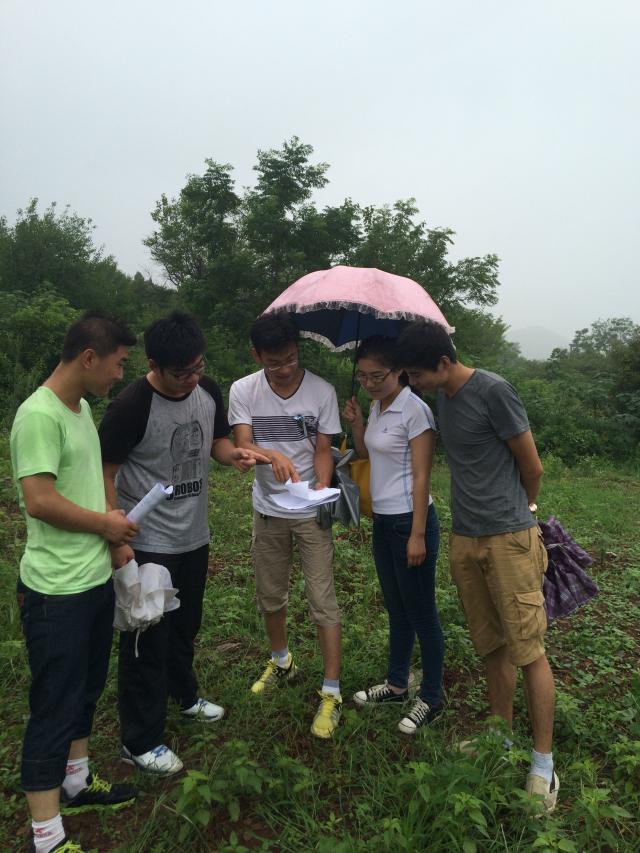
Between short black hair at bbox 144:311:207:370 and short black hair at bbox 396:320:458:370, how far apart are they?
0.80m

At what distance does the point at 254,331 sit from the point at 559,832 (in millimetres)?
2238

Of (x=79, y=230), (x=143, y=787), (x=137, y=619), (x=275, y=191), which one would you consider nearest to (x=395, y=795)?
(x=143, y=787)

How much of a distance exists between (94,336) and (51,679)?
3.85ft

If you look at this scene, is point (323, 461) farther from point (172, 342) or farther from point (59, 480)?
point (59, 480)

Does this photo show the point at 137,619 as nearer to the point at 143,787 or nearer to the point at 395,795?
the point at 143,787

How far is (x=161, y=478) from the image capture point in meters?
2.32

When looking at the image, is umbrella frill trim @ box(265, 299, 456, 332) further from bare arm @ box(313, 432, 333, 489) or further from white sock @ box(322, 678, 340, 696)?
white sock @ box(322, 678, 340, 696)

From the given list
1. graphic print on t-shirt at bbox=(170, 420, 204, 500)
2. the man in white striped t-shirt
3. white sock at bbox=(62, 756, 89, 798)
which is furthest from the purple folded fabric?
white sock at bbox=(62, 756, 89, 798)

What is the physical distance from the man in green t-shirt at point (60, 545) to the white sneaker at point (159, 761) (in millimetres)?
409

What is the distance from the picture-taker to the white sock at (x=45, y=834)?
1.86m

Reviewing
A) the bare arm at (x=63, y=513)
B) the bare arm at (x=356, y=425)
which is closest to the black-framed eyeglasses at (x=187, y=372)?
the bare arm at (x=63, y=513)

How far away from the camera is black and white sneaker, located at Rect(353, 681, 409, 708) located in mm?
2768

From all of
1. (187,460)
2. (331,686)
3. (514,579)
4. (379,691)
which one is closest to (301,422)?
(187,460)

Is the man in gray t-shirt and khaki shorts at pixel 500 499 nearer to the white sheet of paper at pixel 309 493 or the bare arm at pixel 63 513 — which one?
the white sheet of paper at pixel 309 493
